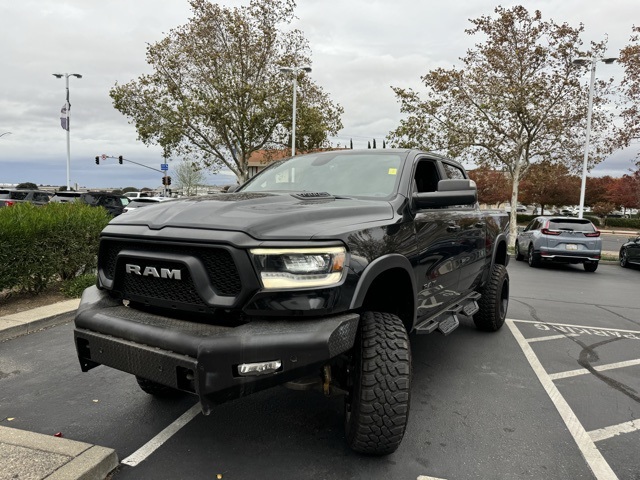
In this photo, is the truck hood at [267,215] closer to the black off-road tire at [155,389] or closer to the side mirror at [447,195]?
the side mirror at [447,195]

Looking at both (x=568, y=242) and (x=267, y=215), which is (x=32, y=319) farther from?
(x=568, y=242)

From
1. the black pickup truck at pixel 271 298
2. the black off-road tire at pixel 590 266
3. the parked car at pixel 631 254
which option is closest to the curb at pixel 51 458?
the black pickup truck at pixel 271 298

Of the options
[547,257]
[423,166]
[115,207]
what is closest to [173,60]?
[115,207]

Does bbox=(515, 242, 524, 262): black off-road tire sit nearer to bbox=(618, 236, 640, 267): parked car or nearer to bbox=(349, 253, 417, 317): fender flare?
bbox=(618, 236, 640, 267): parked car

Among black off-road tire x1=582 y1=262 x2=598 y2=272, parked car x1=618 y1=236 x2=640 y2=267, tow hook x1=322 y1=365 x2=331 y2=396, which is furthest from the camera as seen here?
parked car x1=618 y1=236 x2=640 y2=267

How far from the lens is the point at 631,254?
14.4 metres

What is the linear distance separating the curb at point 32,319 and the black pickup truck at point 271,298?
9.31 feet

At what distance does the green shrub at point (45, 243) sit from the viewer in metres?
5.72

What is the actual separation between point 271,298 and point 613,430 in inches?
104

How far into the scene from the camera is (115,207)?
1858cm

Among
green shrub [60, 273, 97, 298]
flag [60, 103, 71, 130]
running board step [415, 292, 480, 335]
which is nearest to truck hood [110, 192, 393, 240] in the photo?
running board step [415, 292, 480, 335]

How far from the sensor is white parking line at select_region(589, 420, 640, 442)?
3119mm

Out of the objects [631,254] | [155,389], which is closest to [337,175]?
[155,389]

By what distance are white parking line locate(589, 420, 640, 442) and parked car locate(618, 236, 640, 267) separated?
508 inches
